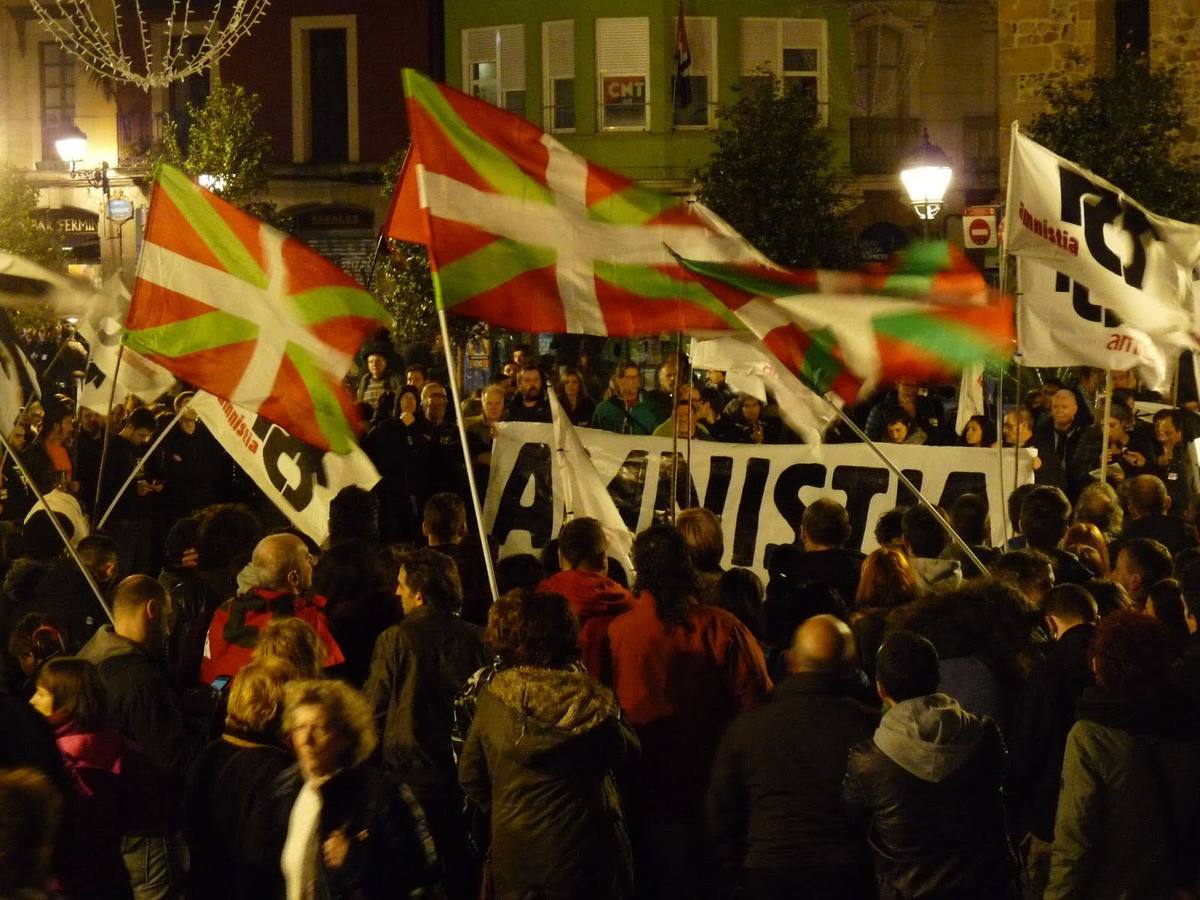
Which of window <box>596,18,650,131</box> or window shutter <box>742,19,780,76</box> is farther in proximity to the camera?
window shutter <box>742,19,780,76</box>

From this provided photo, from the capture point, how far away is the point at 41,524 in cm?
1036

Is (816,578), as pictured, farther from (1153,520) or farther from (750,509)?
(750,509)

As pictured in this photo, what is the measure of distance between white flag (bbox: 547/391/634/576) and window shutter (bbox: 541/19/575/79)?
84.3 feet

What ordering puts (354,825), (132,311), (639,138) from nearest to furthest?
1. (354,825)
2. (132,311)
3. (639,138)

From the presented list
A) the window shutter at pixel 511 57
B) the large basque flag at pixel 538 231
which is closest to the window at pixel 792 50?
the window shutter at pixel 511 57

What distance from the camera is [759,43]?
34.2 m

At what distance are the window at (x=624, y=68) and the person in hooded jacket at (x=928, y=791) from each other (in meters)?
29.5

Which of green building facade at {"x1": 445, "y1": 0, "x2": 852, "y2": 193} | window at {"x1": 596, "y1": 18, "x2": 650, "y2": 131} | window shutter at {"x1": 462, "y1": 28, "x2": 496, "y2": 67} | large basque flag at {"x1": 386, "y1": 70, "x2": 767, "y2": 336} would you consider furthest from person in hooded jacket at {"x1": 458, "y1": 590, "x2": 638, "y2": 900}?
window shutter at {"x1": 462, "y1": 28, "x2": 496, "y2": 67}

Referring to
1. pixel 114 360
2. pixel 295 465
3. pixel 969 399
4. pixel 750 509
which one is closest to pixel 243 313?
pixel 295 465

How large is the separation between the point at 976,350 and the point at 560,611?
3.92 meters

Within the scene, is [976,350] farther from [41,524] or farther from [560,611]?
[41,524]

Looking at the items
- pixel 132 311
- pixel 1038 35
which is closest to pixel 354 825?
pixel 132 311

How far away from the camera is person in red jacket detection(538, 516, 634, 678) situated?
6.49 m

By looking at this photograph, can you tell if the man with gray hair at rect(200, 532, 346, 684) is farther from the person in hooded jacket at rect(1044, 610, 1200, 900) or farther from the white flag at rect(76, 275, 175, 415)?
the white flag at rect(76, 275, 175, 415)
